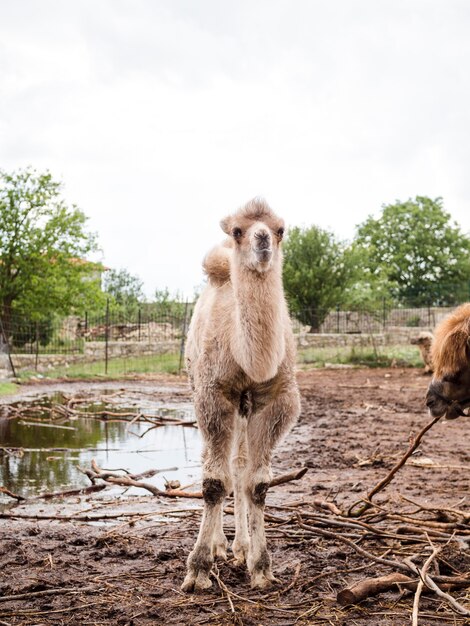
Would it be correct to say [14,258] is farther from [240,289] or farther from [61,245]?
[240,289]

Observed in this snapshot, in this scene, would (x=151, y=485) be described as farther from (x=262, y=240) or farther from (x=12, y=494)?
(x=262, y=240)

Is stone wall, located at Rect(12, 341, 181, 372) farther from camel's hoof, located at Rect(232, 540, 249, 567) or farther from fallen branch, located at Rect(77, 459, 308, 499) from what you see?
camel's hoof, located at Rect(232, 540, 249, 567)

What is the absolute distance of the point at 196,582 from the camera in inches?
158

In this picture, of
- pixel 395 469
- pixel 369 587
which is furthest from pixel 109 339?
pixel 369 587

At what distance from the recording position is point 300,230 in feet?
146

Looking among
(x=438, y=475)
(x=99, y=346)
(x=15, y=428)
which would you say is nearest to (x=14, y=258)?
(x=99, y=346)

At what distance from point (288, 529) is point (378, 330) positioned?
32.5 m

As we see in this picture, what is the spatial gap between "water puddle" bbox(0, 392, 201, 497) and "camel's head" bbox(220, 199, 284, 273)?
11.6ft

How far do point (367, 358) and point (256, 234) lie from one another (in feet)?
78.3

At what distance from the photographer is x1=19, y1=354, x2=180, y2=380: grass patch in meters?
23.7

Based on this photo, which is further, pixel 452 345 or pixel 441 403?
pixel 441 403

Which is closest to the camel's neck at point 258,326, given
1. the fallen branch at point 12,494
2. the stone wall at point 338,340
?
the fallen branch at point 12,494

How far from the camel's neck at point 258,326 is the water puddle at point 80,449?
3.28 meters

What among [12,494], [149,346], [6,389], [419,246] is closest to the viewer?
[12,494]
